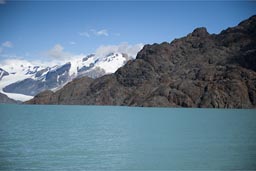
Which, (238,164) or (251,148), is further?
(251,148)

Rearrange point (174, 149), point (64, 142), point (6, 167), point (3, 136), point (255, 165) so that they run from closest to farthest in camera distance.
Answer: point (6, 167), point (255, 165), point (174, 149), point (64, 142), point (3, 136)

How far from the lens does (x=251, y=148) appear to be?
1807 inches

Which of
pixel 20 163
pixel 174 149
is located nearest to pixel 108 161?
pixel 20 163

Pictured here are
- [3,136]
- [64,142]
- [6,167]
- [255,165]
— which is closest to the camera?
[6,167]

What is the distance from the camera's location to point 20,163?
34.8 metres

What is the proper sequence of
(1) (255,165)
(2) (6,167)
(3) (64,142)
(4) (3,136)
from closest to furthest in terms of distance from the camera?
(2) (6,167) → (1) (255,165) → (3) (64,142) → (4) (3,136)

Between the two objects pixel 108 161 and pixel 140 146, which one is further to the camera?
pixel 140 146

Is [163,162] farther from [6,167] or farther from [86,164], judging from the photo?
[6,167]

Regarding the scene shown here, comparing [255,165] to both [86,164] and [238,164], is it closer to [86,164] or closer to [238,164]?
[238,164]

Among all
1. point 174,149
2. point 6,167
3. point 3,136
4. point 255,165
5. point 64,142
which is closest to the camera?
point 6,167

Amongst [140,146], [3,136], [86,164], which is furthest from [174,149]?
[3,136]

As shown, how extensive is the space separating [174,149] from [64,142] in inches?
578

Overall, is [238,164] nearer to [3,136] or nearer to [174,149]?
[174,149]

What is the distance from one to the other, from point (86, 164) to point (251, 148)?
21309 millimetres
